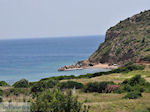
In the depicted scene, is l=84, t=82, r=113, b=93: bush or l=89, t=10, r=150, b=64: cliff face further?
l=89, t=10, r=150, b=64: cliff face

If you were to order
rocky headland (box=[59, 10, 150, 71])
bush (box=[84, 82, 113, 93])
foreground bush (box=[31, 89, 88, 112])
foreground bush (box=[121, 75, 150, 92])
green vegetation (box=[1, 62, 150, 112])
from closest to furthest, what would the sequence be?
1. foreground bush (box=[31, 89, 88, 112])
2. green vegetation (box=[1, 62, 150, 112])
3. foreground bush (box=[121, 75, 150, 92])
4. bush (box=[84, 82, 113, 93])
5. rocky headland (box=[59, 10, 150, 71])

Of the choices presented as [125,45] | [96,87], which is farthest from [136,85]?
[125,45]

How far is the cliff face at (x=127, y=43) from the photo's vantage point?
93.6 meters

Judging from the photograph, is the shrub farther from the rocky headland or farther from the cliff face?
the cliff face

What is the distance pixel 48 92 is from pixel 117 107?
8625 millimetres

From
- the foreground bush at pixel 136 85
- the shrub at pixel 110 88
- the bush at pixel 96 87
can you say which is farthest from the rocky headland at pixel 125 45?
the shrub at pixel 110 88

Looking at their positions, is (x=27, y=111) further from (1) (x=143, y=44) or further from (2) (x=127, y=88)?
(1) (x=143, y=44)

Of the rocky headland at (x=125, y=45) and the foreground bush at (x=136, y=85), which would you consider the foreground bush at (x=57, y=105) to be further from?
the rocky headland at (x=125, y=45)

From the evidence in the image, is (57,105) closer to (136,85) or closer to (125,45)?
(136,85)

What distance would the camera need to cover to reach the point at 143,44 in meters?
95.8

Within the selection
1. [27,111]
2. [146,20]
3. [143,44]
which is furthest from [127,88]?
[146,20]

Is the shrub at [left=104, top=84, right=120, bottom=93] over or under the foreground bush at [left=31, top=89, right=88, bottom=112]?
under

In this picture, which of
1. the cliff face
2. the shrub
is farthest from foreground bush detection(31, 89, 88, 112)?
the cliff face

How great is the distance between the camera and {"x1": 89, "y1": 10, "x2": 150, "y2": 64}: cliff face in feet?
307
